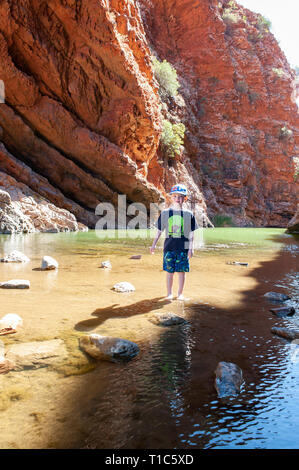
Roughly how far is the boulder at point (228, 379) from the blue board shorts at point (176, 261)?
238 cm

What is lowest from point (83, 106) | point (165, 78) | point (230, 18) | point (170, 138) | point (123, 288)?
point (123, 288)

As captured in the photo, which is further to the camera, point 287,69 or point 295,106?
point 287,69

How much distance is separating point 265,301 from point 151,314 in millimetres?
1730

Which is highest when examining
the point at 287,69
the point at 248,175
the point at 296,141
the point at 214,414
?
the point at 287,69

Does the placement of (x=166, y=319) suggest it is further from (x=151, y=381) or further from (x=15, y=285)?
(x=15, y=285)

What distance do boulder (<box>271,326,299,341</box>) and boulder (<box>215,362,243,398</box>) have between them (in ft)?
3.21

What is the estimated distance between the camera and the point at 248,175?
150ft

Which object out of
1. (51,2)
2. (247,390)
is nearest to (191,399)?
(247,390)

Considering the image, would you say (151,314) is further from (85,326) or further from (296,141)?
(296,141)

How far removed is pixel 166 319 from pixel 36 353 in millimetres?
1402

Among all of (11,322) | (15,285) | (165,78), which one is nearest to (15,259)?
(15,285)

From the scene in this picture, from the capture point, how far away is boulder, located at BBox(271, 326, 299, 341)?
3006mm

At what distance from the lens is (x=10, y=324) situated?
294 cm

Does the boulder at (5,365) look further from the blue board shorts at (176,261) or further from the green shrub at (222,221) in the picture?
the green shrub at (222,221)
